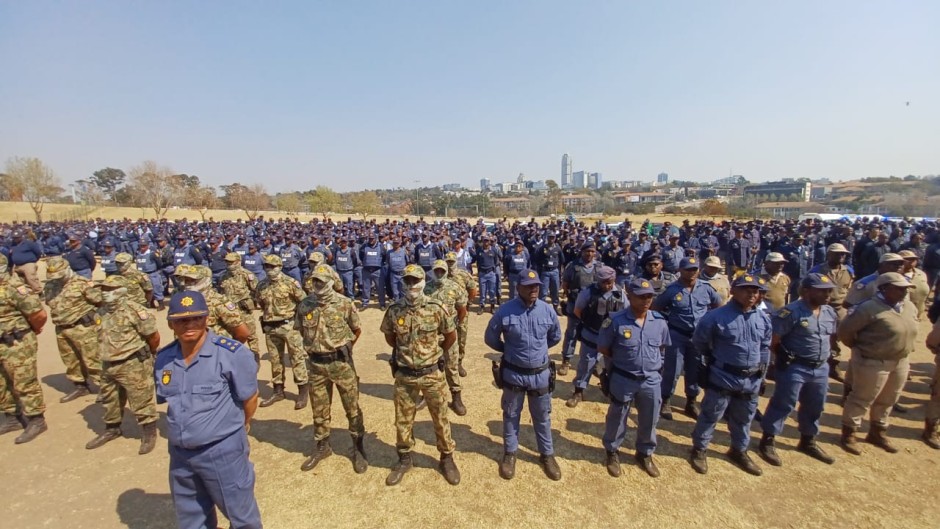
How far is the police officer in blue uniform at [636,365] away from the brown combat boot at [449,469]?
1.64 metres

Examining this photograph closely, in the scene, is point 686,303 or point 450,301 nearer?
point 686,303

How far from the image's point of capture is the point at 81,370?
594 centimetres

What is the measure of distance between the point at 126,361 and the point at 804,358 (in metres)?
7.67

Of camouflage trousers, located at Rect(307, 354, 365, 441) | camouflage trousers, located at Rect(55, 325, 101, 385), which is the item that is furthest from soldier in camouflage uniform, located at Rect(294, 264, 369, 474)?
camouflage trousers, located at Rect(55, 325, 101, 385)

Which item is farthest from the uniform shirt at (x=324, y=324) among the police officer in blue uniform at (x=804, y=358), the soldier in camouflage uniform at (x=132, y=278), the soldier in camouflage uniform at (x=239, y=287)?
the soldier in camouflage uniform at (x=132, y=278)

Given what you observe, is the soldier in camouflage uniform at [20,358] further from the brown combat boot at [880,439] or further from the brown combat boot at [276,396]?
the brown combat boot at [880,439]

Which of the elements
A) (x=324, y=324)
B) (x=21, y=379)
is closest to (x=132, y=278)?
(x=21, y=379)

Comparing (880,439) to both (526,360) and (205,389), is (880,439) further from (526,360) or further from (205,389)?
(205,389)

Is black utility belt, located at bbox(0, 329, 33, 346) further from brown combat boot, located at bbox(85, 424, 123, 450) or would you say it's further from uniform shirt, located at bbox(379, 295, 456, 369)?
uniform shirt, located at bbox(379, 295, 456, 369)

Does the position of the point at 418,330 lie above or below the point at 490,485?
above

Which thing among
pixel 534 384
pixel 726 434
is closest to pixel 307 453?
pixel 534 384

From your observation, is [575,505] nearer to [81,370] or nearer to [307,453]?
[307,453]

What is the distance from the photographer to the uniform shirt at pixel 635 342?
384 cm

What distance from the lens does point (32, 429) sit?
195 inches
